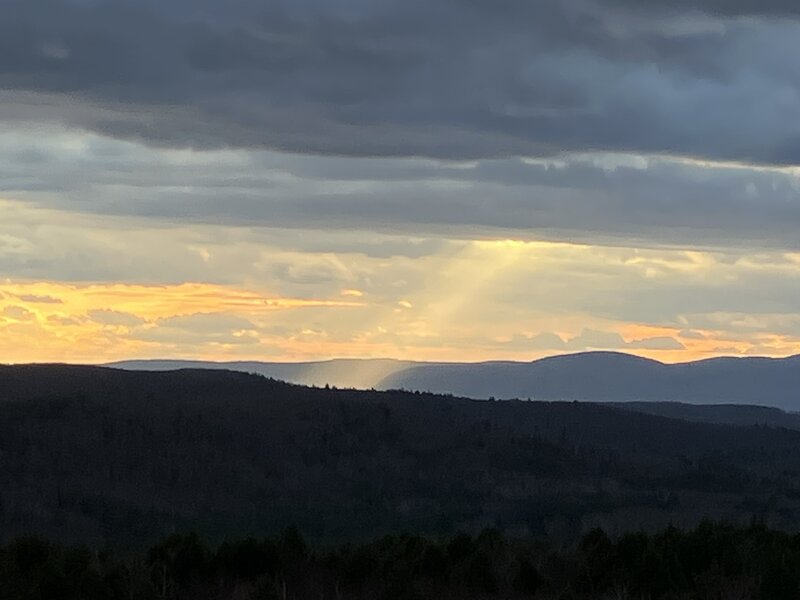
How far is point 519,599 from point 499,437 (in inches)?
1928

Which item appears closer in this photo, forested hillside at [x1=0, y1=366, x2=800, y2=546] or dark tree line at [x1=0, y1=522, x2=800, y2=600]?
dark tree line at [x1=0, y1=522, x2=800, y2=600]

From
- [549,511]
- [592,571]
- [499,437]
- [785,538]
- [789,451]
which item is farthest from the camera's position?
[789,451]

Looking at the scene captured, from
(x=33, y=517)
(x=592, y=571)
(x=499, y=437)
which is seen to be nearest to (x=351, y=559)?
(x=592, y=571)

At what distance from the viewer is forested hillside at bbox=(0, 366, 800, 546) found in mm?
52094

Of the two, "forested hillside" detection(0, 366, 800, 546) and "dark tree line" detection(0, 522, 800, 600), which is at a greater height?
"forested hillside" detection(0, 366, 800, 546)

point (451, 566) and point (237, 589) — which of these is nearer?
point (237, 589)

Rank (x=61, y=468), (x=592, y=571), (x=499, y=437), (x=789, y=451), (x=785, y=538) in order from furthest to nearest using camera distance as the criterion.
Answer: (x=789, y=451), (x=499, y=437), (x=61, y=468), (x=785, y=538), (x=592, y=571)

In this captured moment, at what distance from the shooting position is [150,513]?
54031 mm

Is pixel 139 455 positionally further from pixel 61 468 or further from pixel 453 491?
pixel 453 491

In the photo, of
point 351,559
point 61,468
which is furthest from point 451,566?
point 61,468

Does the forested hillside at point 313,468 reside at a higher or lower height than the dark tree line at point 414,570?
higher

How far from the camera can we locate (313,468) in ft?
216

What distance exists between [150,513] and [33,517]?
4.29 metres

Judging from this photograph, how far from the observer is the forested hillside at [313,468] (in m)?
52.1
